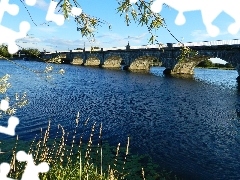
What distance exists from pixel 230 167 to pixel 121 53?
82.7m

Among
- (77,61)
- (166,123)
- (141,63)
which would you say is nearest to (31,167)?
(166,123)

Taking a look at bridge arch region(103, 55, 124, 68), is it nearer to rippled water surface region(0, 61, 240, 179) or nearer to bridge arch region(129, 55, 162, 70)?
bridge arch region(129, 55, 162, 70)

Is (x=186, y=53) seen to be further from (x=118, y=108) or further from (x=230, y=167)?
(x=118, y=108)

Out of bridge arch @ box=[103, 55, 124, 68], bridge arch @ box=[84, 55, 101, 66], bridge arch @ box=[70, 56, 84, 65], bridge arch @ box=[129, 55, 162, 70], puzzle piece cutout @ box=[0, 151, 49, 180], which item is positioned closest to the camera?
puzzle piece cutout @ box=[0, 151, 49, 180]

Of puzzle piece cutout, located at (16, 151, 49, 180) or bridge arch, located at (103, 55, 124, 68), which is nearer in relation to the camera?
puzzle piece cutout, located at (16, 151, 49, 180)

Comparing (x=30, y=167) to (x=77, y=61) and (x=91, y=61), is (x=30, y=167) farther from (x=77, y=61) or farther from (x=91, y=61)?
(x=77, y=61)

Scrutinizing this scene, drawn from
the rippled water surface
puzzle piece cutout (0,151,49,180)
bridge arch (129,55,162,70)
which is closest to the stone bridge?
bridge arch (129,55,162,70)

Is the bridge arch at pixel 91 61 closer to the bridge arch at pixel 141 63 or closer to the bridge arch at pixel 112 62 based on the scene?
the bridge arch at pixel 112 62

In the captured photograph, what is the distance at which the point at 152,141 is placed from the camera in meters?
19.1

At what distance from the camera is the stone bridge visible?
195 ft

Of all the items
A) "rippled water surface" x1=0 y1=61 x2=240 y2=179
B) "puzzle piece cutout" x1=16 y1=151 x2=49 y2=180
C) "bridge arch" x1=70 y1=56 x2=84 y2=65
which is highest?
"puzzle piece cutout" x1=16 y1=151 x2=49 y2=180

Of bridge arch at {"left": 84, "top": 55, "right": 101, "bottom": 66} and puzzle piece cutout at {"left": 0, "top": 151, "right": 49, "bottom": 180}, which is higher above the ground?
puzzle piece cutout at {"left": 0, "top": 151, "right": 49, "bottom": 180}

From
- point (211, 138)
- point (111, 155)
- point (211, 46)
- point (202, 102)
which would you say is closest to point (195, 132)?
point (211, 138)

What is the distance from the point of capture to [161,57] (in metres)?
79.0
